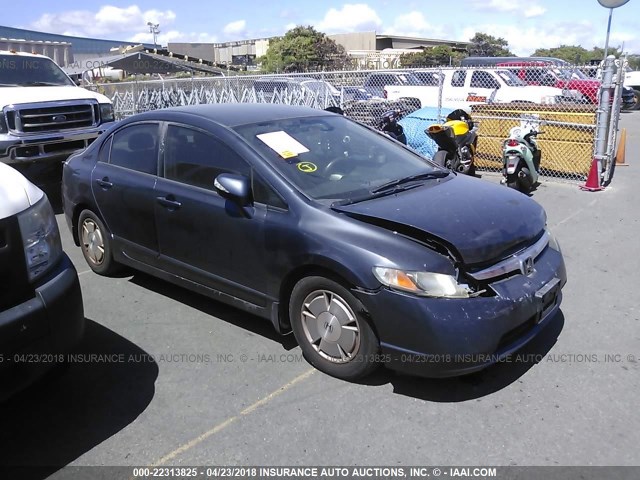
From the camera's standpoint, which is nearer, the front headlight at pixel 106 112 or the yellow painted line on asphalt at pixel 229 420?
the yellow painted line on asphalt at pixel 229 420

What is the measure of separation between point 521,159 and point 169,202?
568 cm

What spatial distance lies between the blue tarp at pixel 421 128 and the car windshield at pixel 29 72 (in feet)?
20.0

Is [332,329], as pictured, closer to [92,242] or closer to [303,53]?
[92,242]

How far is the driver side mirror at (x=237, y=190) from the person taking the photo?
349cm

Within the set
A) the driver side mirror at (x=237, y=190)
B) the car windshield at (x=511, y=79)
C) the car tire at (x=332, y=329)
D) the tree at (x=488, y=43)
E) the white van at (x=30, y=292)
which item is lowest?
the car tire at (x=332, y=329)

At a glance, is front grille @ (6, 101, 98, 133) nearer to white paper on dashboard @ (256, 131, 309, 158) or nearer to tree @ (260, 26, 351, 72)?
white paper on dashboard @ (256, 131, 309, 158)

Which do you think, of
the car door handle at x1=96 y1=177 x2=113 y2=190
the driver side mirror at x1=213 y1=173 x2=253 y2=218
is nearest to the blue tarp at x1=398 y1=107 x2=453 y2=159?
the car door handle at x1=96 y1=177 x2=113 y2=190

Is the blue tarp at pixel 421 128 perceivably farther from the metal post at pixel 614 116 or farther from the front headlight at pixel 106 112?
the front headlight at pixel 106 112

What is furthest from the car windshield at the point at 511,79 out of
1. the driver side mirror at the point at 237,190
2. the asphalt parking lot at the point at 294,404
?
the driver side mirror at the point at 237,190

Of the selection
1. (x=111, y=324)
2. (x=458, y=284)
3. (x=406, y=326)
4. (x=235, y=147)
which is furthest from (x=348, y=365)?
(x=111, y=324)

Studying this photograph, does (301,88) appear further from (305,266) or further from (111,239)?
(305,266)

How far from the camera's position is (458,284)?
2959 mm

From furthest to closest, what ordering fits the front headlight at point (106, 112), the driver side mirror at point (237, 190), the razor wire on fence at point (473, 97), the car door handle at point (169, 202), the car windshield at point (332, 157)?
the front headlight at point (106, 112)
the razor wire on fence at point (473, 97)
the car door handle at point (169, 202)
the car windshield at point (332, 157)
the driver side mirror at point (237, 190)

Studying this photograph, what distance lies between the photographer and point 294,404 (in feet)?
10.3
